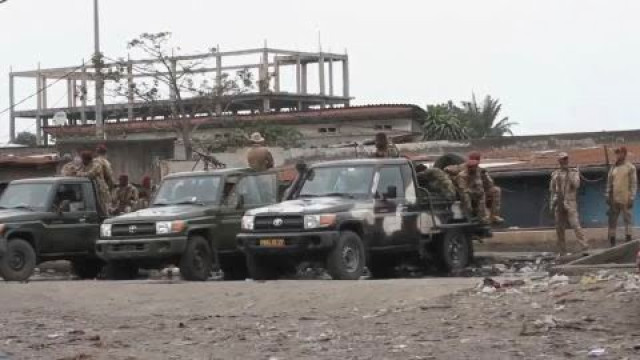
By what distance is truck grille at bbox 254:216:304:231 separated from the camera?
14.1m

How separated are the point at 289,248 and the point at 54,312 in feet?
11.3

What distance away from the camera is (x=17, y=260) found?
1641 cm

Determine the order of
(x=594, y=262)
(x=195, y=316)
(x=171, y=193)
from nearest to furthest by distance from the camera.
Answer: (x=195, y=316) → (x=594, y=262) → (x=171, y=193)

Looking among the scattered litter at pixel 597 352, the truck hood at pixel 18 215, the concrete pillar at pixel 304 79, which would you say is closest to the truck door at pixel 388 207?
the truck hood at pixel 18 215

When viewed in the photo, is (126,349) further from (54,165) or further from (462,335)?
(54,165)

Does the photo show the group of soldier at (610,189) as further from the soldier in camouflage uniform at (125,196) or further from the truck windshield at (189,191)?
the soldier in camouflage uniform at (125,196)

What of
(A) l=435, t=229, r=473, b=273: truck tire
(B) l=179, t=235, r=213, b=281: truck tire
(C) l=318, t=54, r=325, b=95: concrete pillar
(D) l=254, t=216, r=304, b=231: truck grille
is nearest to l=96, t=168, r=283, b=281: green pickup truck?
(B) l=179, t=235, r=213, b=281: truck tire

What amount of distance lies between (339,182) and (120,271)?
14.3 feet

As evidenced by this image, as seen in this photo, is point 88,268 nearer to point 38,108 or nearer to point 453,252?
point 453,252

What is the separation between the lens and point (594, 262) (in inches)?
525

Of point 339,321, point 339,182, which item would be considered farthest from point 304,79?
point 339,321

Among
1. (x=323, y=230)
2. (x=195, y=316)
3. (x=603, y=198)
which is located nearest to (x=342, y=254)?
(x=323, y=230)

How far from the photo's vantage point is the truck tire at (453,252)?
16141 mm

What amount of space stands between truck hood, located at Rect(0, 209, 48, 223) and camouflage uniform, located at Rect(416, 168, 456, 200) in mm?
6439
